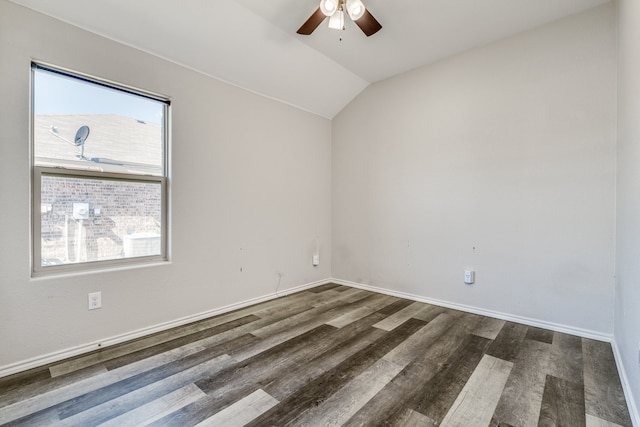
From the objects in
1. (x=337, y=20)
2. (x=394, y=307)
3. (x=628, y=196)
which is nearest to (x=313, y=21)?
(x=337, y=20)

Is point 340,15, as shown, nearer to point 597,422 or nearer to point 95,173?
point 95,173

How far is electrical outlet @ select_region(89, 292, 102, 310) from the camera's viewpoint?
2.25m

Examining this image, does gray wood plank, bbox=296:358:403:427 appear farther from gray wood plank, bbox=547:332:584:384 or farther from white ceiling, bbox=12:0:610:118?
white ceiling, bbox=12:0:610:118

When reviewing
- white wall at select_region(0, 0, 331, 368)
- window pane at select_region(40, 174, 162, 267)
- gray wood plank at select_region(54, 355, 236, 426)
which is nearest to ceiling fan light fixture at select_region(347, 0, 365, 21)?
white wall at select_region(0, 0, 331, 368)

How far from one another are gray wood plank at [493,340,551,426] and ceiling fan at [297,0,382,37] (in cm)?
264

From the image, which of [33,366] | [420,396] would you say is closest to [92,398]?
[33,366]

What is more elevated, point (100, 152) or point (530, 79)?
point (530, 79)

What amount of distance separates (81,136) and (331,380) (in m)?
2.53

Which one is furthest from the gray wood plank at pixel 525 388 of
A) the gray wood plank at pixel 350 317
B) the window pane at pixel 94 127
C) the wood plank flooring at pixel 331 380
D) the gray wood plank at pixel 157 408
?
the window pane at pixel 94 127

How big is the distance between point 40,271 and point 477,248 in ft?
12.3

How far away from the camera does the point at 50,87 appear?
212 centimetres

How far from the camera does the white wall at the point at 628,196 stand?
5.25 ft

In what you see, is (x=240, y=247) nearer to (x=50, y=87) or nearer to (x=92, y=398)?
(x=92, y=398)

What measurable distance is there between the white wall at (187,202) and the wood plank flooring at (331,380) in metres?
0.28
